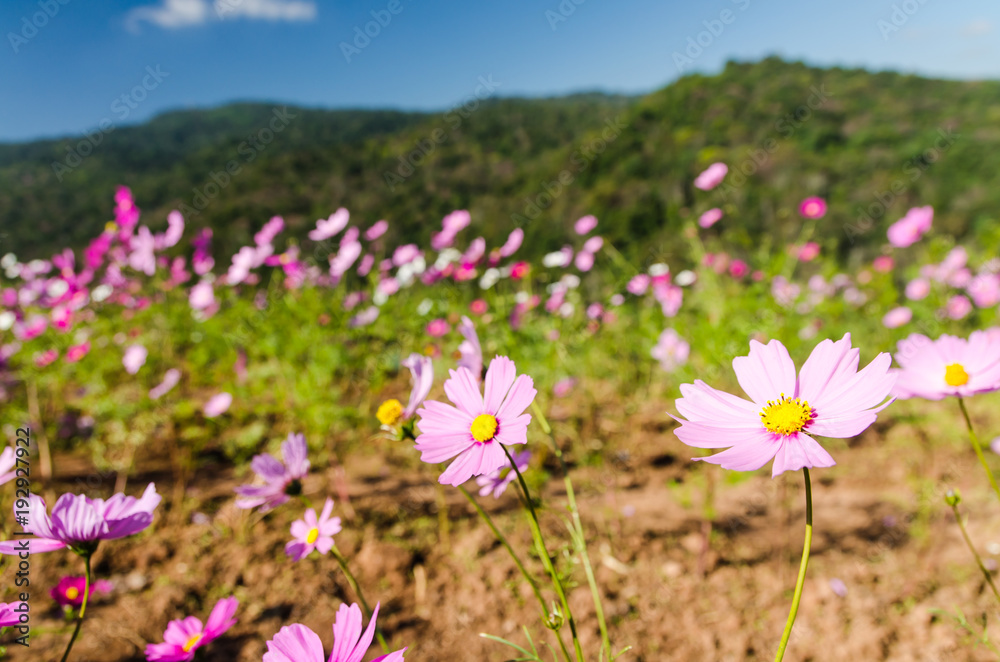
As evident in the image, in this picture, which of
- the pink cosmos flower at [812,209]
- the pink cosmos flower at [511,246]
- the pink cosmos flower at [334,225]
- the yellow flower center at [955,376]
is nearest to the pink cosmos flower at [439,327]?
the pink cosmos flower at [511,246]

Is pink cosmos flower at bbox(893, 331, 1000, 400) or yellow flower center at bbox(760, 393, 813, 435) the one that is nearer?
yellow flower center at bbox(760, 393, 813, 435)

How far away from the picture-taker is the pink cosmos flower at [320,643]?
490mm

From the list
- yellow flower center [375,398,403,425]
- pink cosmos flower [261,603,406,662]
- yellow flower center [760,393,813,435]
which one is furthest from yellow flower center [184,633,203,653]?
yellow flower center [760,393,813,435]

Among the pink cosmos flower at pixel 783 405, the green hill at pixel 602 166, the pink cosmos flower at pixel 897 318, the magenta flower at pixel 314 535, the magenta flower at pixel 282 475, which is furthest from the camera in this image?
the green hill at pixel 602 166

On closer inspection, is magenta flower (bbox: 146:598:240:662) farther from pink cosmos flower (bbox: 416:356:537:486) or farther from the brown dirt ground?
the brown dirt ground

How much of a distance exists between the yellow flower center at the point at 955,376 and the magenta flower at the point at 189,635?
1.11 metres

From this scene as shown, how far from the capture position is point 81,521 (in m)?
0.59

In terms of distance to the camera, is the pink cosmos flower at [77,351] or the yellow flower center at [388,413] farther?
the pink cosmos flower at [77,351]

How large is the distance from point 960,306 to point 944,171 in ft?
48.2

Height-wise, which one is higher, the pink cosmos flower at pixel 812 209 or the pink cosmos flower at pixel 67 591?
the pink cosmos flower at pixel 812 209

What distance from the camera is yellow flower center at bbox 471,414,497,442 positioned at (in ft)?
1.89

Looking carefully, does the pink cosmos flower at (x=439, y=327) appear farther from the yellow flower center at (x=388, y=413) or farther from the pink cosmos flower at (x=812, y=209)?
the pink cosmos flower at (x=812, y=209)

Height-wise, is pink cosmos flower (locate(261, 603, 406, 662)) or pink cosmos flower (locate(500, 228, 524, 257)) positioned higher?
pink cosmos flower (locate(500, 228, 524, 257))

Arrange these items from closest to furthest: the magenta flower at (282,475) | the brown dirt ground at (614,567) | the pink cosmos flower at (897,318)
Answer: the magenta flower at (282,475) → the brown dirt ground at (614,567) → the pink cosmos flower at (897,318)
